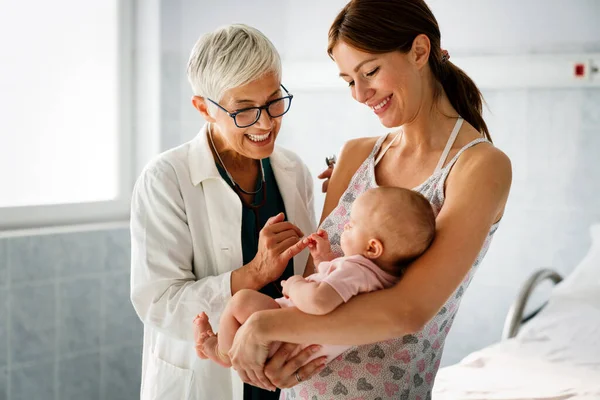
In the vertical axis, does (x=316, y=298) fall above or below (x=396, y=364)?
above

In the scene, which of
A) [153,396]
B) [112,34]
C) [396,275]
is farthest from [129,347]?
[396,275]

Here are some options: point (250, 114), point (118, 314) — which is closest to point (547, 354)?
point (250, 114)

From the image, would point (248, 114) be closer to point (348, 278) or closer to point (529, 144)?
point (348, 278)

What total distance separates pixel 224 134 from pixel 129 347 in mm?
2113

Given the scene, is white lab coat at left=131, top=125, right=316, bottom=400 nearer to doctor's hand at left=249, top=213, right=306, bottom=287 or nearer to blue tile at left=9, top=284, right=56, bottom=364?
doctor's hand at left=249, top=213, right=306, bottom=287

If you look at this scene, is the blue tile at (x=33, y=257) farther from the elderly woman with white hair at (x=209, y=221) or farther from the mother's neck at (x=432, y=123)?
the mother's neck at (x=432, y=123)

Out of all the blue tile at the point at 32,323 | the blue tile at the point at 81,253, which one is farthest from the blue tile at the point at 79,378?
the blue tile at the point at 81,253

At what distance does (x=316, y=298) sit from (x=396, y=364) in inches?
10.6

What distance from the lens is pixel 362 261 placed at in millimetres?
1502

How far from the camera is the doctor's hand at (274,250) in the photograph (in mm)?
1766

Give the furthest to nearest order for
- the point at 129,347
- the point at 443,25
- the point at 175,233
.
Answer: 1. the point at 129,347
2. the point at 443,25
3. the point at 175,233

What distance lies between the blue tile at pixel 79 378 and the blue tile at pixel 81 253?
409mm

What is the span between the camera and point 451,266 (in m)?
1.43

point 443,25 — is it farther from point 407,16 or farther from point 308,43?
point 407,16
